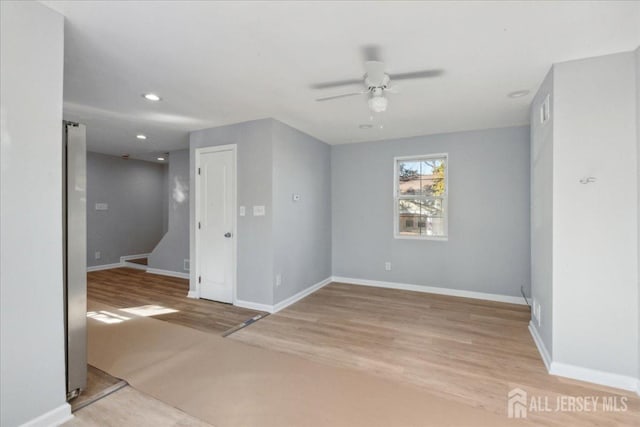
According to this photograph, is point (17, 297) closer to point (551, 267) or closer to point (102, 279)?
point (551, 267)

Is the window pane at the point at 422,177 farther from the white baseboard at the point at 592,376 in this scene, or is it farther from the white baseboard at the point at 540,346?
the white baseboard at the point at 592,376

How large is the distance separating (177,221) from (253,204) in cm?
277

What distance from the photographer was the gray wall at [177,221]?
5.62 m

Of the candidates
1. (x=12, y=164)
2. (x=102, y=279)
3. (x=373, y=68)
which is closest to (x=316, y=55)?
(x=373, y=68)

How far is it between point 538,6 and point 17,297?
3.35 meters

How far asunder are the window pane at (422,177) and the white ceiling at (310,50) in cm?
116

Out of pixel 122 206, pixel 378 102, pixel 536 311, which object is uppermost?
pixel 378 102

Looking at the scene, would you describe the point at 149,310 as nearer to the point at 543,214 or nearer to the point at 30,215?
the point at 30,215

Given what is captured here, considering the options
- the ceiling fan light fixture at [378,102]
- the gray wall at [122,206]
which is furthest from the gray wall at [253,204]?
the gray wall at [122,206]

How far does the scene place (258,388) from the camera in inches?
83.2

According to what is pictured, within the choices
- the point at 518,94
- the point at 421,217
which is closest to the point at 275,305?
the point at 421,217

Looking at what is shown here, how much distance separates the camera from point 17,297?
1542 mm

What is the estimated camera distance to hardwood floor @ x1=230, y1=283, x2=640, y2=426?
81.4 inches

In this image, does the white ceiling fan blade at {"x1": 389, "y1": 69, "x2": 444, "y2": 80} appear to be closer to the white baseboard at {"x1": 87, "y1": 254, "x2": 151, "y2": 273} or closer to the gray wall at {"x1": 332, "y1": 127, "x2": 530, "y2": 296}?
the gray wall at {"x1": 332, "y1": 127, "x2": 530, "y2": 296}
